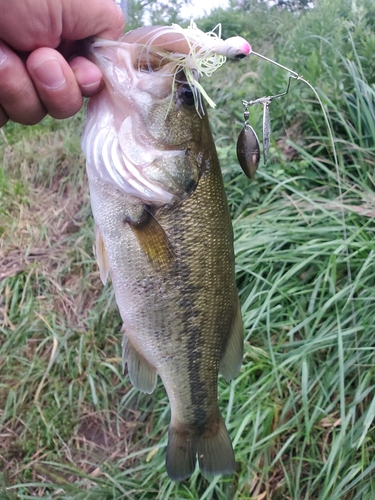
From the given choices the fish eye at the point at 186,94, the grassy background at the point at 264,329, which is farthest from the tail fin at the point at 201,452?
the fish eye at the point at 186,94

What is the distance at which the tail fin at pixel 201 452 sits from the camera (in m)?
1.52

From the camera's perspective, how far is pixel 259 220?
254 cm

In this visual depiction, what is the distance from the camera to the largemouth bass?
1.16 m

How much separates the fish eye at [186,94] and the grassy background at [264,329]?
1.22m

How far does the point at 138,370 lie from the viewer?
1422 mm

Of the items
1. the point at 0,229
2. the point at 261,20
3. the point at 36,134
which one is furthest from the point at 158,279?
the point at 261,20

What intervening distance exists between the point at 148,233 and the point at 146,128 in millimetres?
289

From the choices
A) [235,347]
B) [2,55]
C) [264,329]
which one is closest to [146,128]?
[2,55]

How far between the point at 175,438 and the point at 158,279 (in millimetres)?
608

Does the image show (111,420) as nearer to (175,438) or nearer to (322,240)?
(175,438)

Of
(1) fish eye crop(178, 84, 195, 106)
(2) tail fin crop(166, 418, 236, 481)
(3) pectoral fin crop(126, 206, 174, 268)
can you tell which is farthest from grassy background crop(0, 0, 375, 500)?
(1) fish eye crop(178, 84, 195, 106)

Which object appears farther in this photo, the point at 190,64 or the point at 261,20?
the point at 261,20

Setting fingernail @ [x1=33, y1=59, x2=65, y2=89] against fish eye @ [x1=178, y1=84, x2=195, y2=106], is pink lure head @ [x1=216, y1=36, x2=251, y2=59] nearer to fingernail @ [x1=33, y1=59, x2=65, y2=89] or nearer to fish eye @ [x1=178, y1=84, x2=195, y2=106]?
fish eye @ [x1=178, y1=84, x2=195, y2=106]

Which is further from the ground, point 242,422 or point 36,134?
point 36,134
